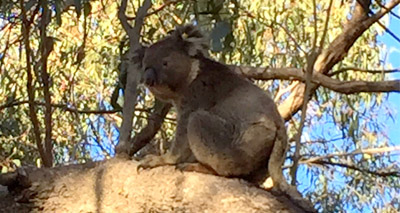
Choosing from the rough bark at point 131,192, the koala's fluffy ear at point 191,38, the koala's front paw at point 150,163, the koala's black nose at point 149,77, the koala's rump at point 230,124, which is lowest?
the rough bark at point 131,192

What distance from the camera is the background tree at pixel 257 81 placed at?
3691 millimetres

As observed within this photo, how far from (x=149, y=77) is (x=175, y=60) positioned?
0.47ft

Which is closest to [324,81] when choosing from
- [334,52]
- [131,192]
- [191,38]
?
[334,52]

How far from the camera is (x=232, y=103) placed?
2455 mm

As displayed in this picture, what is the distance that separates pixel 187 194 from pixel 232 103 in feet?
2.15

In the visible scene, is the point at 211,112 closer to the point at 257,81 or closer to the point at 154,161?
the point at 154,161

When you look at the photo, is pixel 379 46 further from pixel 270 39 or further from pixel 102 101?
pixel 102 101

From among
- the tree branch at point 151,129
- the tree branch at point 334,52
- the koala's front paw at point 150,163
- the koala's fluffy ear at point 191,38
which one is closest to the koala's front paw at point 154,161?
the koala's front paw at point 150,163

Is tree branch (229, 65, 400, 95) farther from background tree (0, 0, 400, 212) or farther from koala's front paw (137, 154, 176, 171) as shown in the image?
koala's front paw (137, 154, 176, 171)

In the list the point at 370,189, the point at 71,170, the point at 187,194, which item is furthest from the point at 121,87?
the point at 370,189

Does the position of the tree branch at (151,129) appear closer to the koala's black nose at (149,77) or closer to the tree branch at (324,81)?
the tree branch at (324,81)

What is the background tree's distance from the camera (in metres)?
3.69

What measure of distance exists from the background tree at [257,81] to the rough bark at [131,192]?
1309 mm

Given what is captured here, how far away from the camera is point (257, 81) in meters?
4.02
